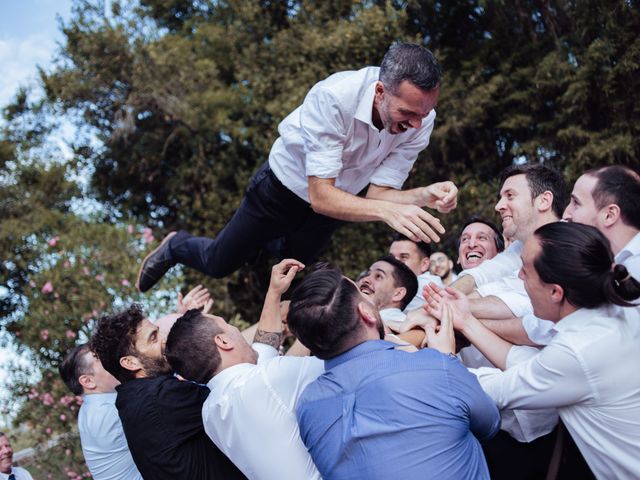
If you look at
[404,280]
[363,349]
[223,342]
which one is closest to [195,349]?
[223,342]

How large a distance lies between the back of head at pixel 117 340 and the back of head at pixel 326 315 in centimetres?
117

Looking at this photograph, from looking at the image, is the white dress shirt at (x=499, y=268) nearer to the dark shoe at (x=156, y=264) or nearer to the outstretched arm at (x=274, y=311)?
the outstretched arm at (x=274, y=311)

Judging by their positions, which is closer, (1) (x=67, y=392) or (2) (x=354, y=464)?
(2) (x=354, y=464)

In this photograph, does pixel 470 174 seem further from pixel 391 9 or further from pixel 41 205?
pixel 41 205

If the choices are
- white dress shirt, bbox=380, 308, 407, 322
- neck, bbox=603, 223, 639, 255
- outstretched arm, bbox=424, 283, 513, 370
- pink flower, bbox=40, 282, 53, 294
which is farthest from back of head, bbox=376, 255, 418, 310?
pink flower, bbox=40, 282, 53, 294

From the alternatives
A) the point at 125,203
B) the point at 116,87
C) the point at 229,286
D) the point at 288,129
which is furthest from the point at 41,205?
the point at 288,129

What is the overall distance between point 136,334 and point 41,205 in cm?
1010

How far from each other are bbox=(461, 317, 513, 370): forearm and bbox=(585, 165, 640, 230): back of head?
23.9 inches

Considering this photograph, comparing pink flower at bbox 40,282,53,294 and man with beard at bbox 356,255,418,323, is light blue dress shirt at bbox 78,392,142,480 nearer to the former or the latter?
man with beard at bbox 356,255,418,323

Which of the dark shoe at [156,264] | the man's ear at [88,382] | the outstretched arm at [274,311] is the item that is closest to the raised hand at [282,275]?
the outstretched arm at [274,311]

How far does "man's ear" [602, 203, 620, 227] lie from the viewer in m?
2.37

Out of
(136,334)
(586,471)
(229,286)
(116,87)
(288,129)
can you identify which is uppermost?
(116,87)

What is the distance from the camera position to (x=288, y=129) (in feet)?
11.1

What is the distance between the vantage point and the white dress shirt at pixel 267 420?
2.21 m
